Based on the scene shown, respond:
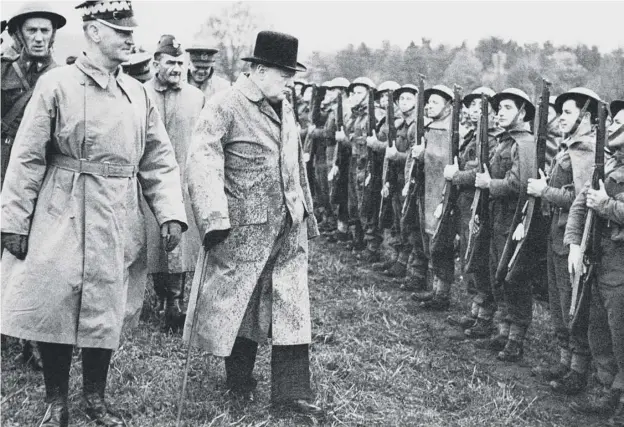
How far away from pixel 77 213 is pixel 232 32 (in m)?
12.3

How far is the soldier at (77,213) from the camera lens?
3982mm

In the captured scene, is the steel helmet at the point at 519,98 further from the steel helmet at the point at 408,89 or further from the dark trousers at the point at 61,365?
the dark trousers at the point at 61,365

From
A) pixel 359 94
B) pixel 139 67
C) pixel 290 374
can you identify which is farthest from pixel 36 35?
pixel 359 94

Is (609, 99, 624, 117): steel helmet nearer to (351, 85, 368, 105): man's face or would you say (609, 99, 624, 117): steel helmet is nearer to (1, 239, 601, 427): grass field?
(1, 239, 601, 427): grass field

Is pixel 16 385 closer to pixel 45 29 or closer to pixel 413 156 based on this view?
pixel 45 29

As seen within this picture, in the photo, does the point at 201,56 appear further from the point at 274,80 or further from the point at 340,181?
the point at 340,181

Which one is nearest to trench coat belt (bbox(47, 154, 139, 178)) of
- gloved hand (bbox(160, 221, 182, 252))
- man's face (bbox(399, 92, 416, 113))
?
gloved hand (bbox(160, 221, 182, 252))

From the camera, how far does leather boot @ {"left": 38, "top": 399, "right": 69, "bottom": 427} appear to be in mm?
4055

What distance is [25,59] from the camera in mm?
5508

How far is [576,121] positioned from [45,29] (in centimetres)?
374

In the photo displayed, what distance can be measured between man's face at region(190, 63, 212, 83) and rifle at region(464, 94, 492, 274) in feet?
8.46

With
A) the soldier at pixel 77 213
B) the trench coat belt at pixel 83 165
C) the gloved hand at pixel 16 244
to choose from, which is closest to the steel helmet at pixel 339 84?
the soldier at pixel 77 213

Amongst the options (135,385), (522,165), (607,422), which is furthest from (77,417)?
(522,165)

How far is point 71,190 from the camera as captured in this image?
405 cm
